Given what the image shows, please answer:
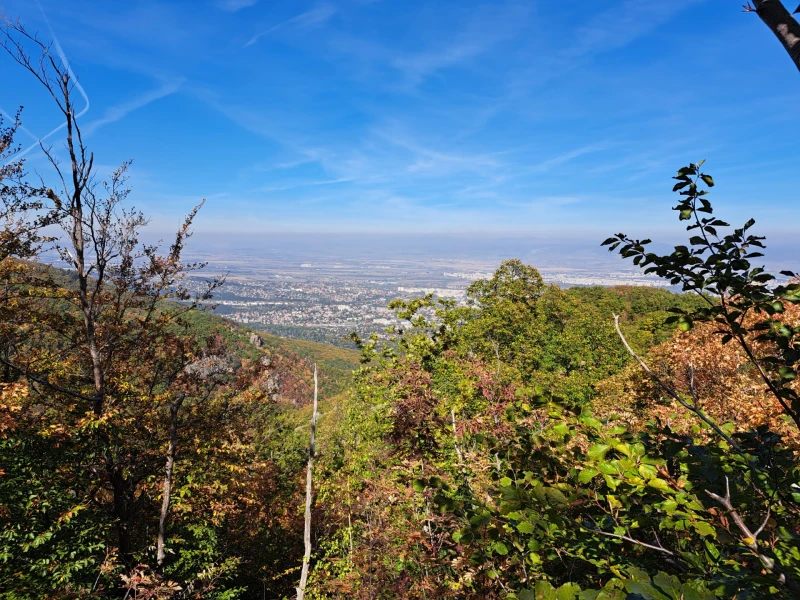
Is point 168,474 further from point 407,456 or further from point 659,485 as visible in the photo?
point 659,485

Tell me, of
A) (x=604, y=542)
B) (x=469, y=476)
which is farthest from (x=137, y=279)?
(x=604, y=542)

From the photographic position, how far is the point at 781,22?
208cm

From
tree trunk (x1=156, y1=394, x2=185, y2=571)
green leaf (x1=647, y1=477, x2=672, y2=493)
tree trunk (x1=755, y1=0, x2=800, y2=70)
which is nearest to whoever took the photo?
green leaf (x1=647, y1=477, x2=672, y2=493)

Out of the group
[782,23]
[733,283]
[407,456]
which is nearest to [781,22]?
[782,23]

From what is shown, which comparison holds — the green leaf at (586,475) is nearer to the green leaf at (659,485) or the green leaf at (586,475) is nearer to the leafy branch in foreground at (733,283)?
the green leaf at (659,485)

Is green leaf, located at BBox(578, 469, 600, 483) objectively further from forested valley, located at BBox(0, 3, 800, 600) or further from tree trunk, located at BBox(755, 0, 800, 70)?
tree trunk, located at BBox(755, 0, 800, 70)

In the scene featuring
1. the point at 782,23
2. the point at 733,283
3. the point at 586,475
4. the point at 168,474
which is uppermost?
the point at 782,23

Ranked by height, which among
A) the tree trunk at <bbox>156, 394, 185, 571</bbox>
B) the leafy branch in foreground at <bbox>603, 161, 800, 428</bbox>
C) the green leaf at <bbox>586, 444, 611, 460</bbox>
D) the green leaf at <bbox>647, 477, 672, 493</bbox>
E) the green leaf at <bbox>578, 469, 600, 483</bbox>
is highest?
the leafy branch in foreground at <bbox>603, 161, 800, 428</bbox>

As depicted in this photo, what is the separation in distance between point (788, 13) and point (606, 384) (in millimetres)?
17970

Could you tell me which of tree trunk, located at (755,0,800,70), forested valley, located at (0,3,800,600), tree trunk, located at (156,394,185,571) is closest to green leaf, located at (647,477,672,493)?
forested valley, located at (0,3,800,600)

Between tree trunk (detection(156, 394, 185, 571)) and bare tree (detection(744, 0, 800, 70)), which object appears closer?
bare tree (detection(744, 0, 800, 70))

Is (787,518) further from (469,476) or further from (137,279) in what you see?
(137,279)

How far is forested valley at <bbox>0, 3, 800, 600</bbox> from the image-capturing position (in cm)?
202

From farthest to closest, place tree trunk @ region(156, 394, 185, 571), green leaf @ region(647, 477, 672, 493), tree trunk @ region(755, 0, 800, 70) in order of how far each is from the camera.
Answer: tree trunk @ region(156, 394, 185, 571) < tree trunk @ region(755, 0, 800, 70) < green leaf @ region(647, 477, 672, 493)
